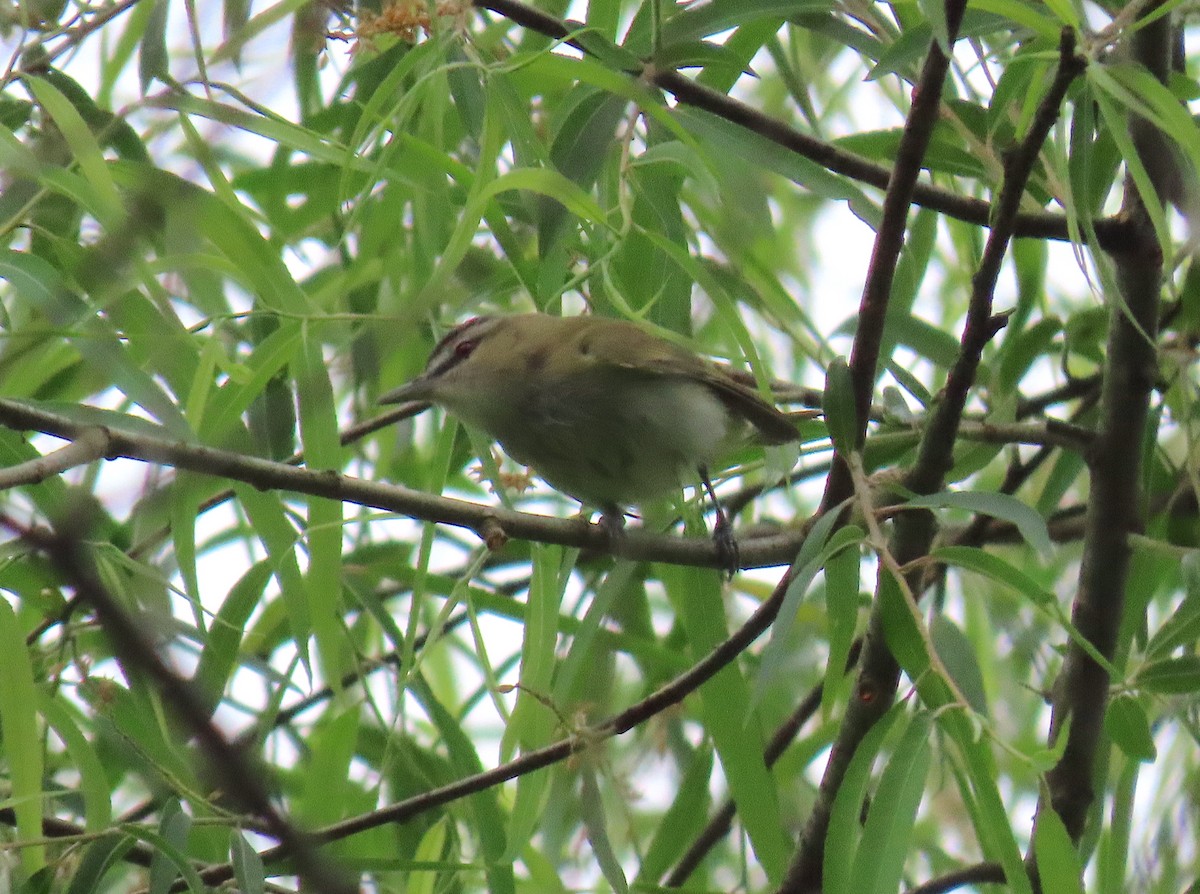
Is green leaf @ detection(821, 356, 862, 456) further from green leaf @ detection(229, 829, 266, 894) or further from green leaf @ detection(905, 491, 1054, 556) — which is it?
green leaf @ detection(229, 829, 266, 894)

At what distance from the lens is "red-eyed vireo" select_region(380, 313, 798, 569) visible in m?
3.08

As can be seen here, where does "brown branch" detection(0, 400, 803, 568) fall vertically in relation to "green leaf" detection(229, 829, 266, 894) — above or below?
above

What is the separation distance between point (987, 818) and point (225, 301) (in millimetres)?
1447

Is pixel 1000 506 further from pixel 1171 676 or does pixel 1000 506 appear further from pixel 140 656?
pixel 140 656

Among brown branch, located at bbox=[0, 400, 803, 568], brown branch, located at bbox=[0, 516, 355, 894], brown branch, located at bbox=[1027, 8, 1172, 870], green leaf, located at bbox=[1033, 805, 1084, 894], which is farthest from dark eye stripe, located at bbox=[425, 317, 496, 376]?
brown branch, located at bbox=[0, 516, 355, 894]

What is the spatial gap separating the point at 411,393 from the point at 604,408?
0.41 meters

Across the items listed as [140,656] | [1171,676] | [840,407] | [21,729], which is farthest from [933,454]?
[140,656]

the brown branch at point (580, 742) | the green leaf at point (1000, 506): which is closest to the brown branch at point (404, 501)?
the brown branch at point (580, 742)

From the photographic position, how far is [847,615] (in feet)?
7.13

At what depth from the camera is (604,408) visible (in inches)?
125

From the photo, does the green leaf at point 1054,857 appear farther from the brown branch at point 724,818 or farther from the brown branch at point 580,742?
the brown branch at point 724,818

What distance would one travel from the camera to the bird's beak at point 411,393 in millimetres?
2975

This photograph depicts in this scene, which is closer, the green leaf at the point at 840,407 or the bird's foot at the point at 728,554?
the green leaf at the point at 840,407

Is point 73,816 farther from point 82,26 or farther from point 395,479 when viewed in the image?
point 82,26
